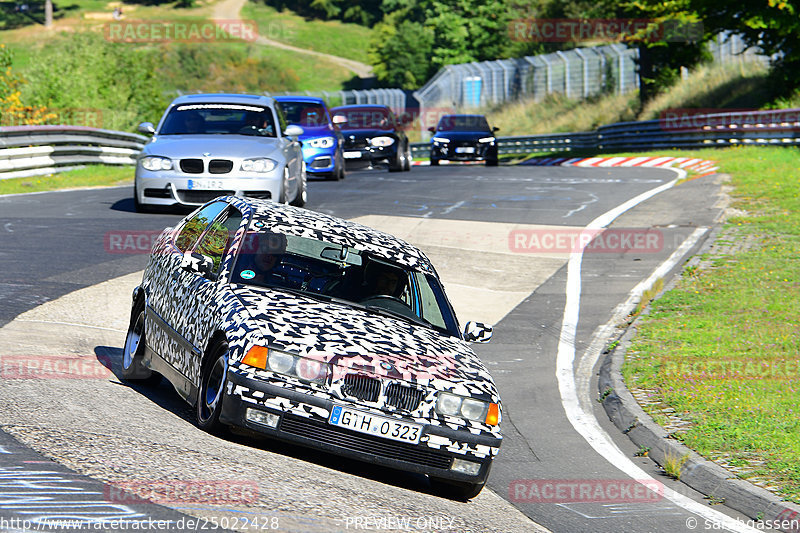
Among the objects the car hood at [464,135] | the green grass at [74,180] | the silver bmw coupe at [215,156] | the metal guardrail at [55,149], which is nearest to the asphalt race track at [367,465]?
the silver bmw coupe at [215,156]

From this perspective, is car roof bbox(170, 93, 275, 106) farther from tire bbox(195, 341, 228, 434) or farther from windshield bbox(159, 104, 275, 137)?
tire bbox(195, 341, 228, 434)

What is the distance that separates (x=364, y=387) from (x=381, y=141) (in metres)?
23.4

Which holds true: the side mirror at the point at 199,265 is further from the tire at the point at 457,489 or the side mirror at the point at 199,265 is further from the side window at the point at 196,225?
the tire at the point at 457,489

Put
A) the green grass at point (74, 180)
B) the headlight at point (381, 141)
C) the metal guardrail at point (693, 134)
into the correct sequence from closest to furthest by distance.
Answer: the green grass at point (74, 180) → the headlight at point (381, 141) → the metal guardrail at point (693, 134)

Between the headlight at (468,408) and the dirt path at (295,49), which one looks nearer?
the headlight at (468,408)

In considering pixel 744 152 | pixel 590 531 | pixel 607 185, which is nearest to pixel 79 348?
pixel 590 531

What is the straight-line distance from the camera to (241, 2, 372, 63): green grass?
123 metres

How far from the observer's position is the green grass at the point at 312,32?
4843 inches

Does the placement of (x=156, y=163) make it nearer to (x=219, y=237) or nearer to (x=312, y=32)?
(x=219, y=237)

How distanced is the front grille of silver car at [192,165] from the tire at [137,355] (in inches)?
303

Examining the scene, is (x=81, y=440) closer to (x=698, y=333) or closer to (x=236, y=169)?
(x=698, y=333)

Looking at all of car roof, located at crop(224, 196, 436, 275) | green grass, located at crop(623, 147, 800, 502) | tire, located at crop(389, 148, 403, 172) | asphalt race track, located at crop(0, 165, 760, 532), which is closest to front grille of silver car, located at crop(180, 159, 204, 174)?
asphalt race track, located at crop(0, 165, 760, 532)

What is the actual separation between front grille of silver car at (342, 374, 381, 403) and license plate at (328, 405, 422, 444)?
99 mm

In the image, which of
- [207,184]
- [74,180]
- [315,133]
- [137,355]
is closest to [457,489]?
[137,355]
